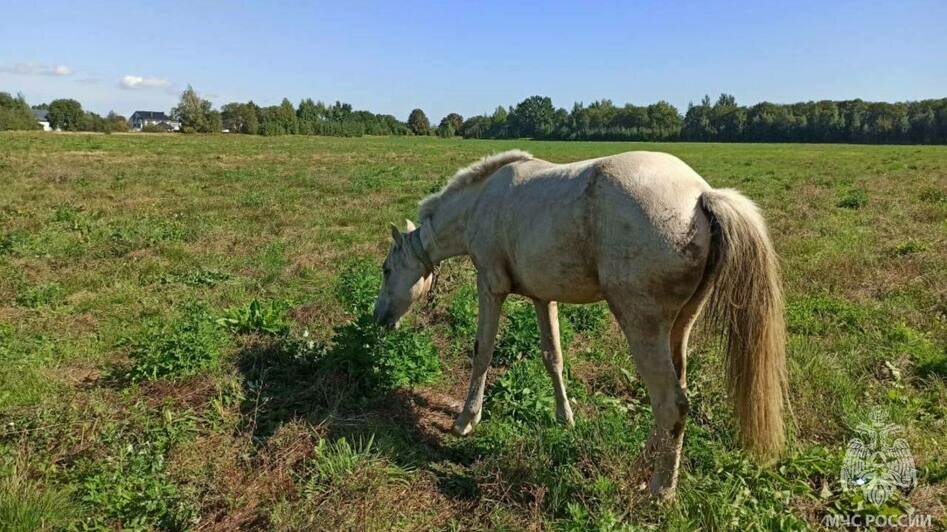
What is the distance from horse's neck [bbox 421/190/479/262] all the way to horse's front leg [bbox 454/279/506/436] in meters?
0.66

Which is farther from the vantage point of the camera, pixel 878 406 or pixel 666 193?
pixel 878 406

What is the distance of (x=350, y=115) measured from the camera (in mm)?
133750

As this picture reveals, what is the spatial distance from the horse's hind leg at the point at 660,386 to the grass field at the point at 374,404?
145 millimetres

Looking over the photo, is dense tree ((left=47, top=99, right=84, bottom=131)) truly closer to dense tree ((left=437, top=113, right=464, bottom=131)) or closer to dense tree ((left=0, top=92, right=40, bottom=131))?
dense tree ((left=0, top=92, right=40, bottom=131))

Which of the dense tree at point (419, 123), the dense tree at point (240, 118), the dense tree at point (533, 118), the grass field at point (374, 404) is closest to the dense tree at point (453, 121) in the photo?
the dense tree at point (419, 123)

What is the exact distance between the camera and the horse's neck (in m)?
5.14

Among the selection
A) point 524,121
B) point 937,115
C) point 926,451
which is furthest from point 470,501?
point 524,121

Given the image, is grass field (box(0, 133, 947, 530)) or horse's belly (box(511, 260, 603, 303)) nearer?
grass field (box(0, 133, 947, 530))

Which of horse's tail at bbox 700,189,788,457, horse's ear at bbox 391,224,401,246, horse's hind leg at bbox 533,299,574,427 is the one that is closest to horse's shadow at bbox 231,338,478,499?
horse's hind leg at bbox 533,299,574,427

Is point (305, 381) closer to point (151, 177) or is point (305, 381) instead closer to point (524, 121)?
point (151, 177)

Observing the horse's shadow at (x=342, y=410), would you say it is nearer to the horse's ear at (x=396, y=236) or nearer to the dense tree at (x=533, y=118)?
the horse's ear at (x=396, y=236)

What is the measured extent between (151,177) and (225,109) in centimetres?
10030

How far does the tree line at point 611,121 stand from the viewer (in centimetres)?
8250

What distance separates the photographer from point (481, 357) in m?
4.75
